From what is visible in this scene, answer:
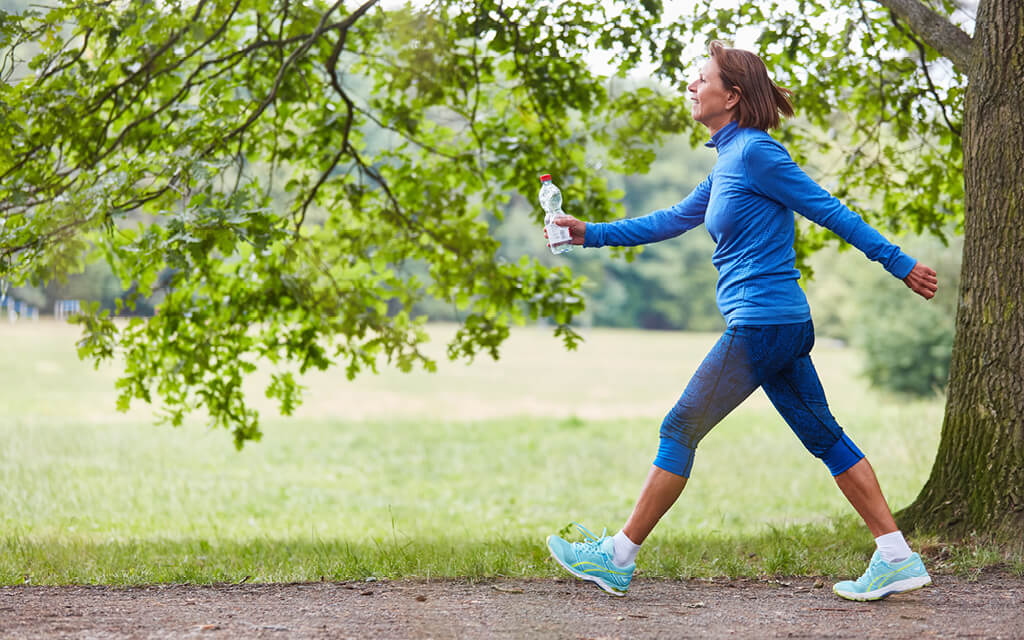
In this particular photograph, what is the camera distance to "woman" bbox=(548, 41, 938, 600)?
3.47 m

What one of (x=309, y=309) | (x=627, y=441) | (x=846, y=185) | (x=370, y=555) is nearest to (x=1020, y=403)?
(x=370, y=555)

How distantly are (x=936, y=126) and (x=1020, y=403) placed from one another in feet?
10.3

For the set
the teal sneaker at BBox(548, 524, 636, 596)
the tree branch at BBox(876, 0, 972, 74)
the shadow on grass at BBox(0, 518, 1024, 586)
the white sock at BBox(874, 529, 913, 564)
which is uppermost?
the tree branch at BBox(876, 0, 972, 74)

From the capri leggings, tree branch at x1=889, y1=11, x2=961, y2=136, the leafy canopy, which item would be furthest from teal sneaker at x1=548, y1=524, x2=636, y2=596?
tree branch at x1=889, y1=11, x2=961, y2=136

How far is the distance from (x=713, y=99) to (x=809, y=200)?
566mm

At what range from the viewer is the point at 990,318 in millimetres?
4477

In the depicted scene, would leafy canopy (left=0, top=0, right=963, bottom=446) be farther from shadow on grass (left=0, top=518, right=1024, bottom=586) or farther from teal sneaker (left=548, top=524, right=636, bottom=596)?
teal sneaker (left=548, top=524, right=636, bottom=596)

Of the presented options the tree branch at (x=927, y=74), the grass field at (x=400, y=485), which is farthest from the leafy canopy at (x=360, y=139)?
the grass field at (x=400, y=485)

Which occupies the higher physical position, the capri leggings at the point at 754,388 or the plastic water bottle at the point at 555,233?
the plastic water bottle at the point at 555,233

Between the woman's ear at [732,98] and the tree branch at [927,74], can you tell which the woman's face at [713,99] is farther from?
the tree branch at [927,74]

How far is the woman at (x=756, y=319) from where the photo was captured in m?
3.47

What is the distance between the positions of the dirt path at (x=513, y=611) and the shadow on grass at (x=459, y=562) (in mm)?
141

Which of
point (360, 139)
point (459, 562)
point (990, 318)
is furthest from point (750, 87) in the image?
point (360, 139)

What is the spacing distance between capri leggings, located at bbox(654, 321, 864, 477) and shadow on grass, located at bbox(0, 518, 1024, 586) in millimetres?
815
